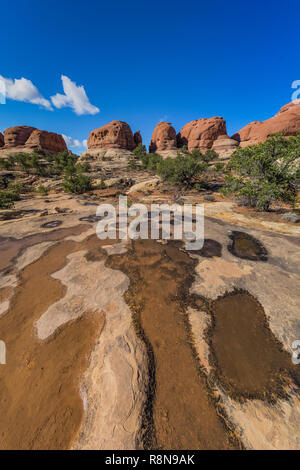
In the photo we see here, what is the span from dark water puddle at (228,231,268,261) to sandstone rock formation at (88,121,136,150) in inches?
2254

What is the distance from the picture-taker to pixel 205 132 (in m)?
52.5

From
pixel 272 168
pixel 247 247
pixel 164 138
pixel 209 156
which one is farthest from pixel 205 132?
pixel 247 247

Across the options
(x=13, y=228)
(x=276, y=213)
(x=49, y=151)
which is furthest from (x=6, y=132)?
(x=276, y=213)

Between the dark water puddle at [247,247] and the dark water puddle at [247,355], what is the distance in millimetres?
2290

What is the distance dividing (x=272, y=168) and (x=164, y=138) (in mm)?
57943

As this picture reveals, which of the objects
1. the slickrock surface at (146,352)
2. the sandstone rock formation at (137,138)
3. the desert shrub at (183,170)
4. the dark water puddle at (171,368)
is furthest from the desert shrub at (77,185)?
the sandstone rock formation at (137,138)

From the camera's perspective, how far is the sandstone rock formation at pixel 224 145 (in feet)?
155

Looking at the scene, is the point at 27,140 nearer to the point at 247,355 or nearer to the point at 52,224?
the point at 52,224

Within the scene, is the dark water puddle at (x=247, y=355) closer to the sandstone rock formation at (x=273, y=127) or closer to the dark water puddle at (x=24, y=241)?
the dark water puddle at (x=24, y=241)

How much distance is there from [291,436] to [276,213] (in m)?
10.7

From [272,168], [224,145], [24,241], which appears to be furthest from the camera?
[224,145]

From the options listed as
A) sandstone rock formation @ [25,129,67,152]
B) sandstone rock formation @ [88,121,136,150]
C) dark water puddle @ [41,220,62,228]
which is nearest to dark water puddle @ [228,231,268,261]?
dark water puddle @ [41,220,62,228]
